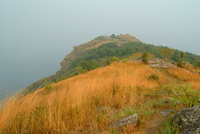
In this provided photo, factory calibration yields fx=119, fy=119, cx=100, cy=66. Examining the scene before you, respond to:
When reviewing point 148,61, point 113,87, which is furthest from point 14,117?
point 148,61

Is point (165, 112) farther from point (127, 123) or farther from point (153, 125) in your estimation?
point (127, 123)

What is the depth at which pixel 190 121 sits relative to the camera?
1830 millimetres

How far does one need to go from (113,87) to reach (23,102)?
2684mm

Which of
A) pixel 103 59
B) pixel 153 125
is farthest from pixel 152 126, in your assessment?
pixel 103 59

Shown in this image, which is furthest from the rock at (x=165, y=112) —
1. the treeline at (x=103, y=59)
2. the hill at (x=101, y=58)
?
the treeline at (x=103, y=59)

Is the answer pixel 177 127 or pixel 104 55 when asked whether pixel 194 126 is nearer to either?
pixel 177 127

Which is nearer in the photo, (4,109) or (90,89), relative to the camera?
(4,109)

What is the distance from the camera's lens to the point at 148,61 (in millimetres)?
13695

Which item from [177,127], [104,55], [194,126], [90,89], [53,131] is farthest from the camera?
[104,55]

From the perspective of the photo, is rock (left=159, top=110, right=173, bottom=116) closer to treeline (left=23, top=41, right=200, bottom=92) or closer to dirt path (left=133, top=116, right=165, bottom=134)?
dirt path (left=133, top=116, right=165, bottom=134)

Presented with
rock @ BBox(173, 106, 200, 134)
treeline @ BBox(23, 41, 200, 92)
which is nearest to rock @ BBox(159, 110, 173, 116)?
rock @ BBox(173, 106, 200, 134)

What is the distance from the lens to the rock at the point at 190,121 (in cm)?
168

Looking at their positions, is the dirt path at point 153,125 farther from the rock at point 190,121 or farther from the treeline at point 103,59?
the treeline at point 103,59

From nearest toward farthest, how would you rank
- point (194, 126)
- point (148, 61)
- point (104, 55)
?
point (194, 126)
point (148, 61)
point (104, 55)
